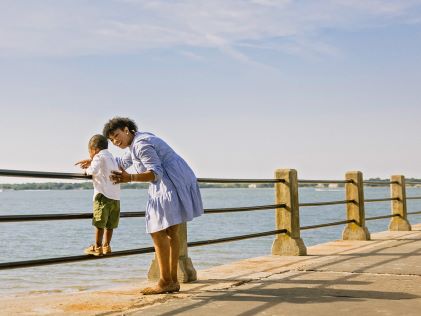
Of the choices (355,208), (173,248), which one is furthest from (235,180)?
(355,208)

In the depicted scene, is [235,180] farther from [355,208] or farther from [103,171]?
[355,208]

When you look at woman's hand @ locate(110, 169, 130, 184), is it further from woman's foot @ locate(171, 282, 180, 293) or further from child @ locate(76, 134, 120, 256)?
woman's foot @ locate(171, 282, 180, 293)

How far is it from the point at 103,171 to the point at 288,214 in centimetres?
439

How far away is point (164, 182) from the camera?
5.58 meters

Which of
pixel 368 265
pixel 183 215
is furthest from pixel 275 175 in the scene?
pixel 183 215

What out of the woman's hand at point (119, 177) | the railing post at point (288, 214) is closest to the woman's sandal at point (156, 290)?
the woman's hand at point (119, 177)

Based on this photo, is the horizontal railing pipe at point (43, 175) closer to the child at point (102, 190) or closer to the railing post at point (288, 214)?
the child at point (102, 190)

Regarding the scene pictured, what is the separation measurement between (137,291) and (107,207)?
91 centimetres

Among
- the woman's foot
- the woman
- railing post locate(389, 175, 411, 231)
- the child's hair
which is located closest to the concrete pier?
the woman's foot

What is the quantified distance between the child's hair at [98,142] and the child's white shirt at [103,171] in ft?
0.14

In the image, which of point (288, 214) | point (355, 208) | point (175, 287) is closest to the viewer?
point (175, 287)

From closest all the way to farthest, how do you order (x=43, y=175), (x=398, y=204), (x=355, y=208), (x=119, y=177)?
(x=119, y=177), (x=43, y=175), (x=355, y=208), (x=398, y=204)

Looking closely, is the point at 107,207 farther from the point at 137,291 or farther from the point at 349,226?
the point at 349,226

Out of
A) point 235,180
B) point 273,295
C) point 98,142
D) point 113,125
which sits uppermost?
point 113,125
